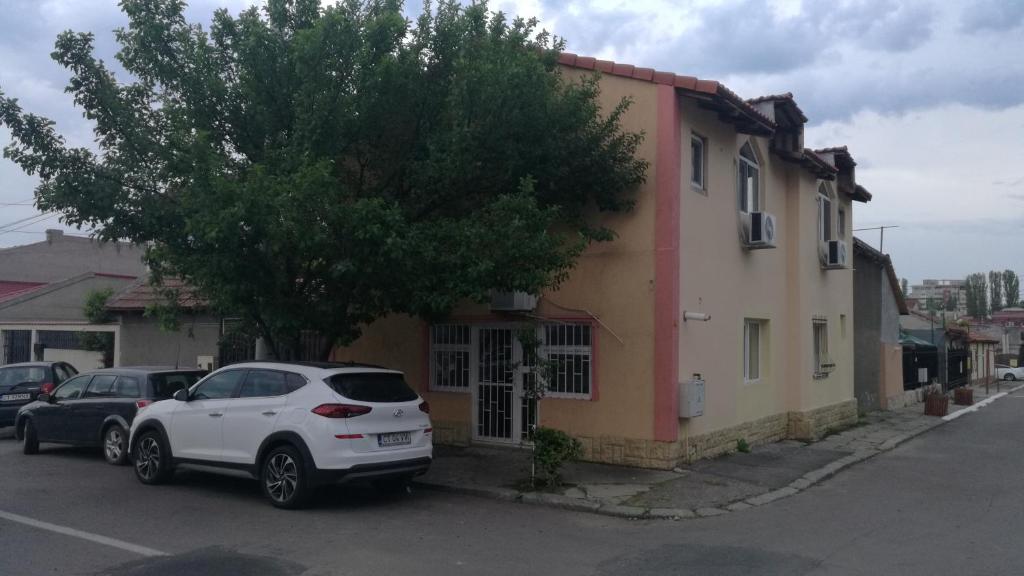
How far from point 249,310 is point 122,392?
3.42m

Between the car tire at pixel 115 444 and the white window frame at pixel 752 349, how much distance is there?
995 centimetres

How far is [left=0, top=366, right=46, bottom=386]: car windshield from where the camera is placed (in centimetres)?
1652

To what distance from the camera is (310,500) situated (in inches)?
385

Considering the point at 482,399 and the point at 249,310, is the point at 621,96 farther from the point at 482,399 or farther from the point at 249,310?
the point at 249,310

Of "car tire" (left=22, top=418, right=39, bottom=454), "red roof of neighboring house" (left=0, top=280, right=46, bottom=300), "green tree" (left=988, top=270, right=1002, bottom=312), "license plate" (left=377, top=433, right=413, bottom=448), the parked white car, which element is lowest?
the parked white car

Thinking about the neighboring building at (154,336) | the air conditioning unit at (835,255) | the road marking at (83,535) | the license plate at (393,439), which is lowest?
the road marking at (83,535)

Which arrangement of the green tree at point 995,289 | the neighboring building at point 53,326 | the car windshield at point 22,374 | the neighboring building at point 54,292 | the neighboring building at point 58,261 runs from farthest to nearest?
1. the green tree at point 995,289
2. the neighboring building at point 58,261
3. the neighboring building at point 54,292
4. the neighboring building at point 53,326
5. the car windshield at point 22,374

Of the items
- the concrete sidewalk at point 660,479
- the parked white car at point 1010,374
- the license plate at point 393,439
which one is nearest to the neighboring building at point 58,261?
the concrete sidewalk at point 660,479

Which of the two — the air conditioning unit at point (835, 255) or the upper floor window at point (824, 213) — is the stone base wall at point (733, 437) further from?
the upper floor window at point (824, 213)

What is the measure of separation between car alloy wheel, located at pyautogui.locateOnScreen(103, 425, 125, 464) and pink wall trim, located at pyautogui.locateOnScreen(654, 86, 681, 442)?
25.8 ft

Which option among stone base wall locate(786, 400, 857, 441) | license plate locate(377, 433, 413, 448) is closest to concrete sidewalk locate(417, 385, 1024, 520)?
stone base wall locate(786, 400, 857, 441)

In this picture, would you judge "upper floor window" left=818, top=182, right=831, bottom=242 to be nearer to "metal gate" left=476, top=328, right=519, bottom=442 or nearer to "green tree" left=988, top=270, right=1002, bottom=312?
"metal gate" left=476, top=328, right=519, bottom=442

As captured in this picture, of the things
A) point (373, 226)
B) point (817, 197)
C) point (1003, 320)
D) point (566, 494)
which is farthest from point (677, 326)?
point (1003, 320)

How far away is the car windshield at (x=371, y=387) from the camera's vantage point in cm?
981
